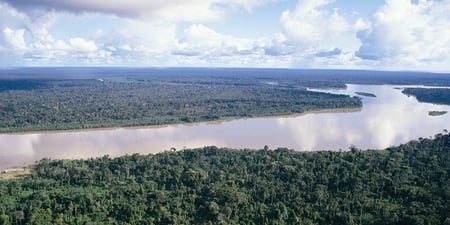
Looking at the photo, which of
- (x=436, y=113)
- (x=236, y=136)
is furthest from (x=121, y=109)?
(x=436, y=113)

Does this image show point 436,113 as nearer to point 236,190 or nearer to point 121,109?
point 121,109

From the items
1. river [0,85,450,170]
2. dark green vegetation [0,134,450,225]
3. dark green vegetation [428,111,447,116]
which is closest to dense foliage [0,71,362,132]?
river [0,85,450,170]

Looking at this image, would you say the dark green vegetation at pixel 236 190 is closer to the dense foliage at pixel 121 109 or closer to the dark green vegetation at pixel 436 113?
the dense foliage at pixel 121 109

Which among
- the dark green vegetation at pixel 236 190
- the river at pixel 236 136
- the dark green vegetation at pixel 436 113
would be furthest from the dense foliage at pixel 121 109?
the dark green vegetation at pixel 236 190

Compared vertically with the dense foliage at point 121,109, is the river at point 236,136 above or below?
below

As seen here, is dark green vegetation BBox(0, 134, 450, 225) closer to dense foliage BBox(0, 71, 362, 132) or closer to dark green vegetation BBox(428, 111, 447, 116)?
dense foliage BBox(0, 71, 362, 132)

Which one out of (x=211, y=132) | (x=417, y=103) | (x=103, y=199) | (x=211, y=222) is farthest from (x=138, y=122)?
(x=417, y=103)
